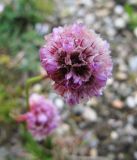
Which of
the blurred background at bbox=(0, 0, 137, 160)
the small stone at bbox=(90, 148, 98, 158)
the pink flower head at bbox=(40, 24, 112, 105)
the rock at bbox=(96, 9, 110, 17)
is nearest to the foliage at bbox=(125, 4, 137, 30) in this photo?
the blurred background at bbox=(0, 0, 137, 160)

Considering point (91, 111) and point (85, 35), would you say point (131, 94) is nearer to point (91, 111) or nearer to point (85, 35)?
point (91, 111)

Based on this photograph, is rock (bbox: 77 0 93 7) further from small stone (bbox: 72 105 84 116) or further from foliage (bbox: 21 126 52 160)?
foliage (bbox: 21 126 52 160)

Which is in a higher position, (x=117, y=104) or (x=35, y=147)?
(x=117, y=104)

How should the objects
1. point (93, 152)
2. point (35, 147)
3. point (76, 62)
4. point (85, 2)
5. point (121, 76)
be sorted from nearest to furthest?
point (76, 62), point (35, 147), point (93, 152), point (121, 76), point (85, 2)

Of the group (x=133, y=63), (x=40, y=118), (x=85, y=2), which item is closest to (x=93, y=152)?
(x=40, y=118)

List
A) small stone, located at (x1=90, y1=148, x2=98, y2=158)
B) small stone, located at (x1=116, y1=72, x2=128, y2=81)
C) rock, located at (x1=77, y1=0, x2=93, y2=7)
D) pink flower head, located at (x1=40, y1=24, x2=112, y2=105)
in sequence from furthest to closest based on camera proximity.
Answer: rock, located at (x1=77, y1=0, x2=93, y2=7) → small stone, located at (x1=116, y1=72, x2=128, y2=81) → small stone, located at (x1=90, y1=148, x2=98, y2=158) → pink flower head, located at (x1=40, y1=24, x2=112, y2=105)

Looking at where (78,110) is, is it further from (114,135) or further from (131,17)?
(131,17)

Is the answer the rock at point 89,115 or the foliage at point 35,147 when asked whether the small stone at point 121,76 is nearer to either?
the rock at point 89,115
